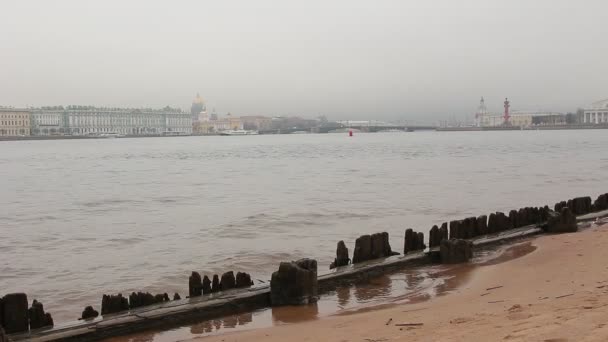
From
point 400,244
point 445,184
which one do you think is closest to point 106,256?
point 400,244

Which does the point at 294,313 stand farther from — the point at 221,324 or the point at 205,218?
the point at 205,218

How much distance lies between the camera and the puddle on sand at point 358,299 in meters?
7.81

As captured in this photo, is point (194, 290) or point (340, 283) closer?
point (194, 290)

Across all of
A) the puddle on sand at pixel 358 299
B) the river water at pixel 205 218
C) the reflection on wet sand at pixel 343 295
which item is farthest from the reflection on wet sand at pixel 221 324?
the river water at pixel 205 218

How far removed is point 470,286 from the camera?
386 inches

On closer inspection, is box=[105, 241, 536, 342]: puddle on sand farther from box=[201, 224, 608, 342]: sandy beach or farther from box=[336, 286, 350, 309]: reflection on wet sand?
box=[201, 224, 608, 342]: sandy beach

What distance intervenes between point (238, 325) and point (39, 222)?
17.9 meters

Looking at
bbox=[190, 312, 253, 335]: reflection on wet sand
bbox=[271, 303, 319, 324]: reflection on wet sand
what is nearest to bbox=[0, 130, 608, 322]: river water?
bbox=[190, 312, 253, 335]: reflection on wet sand

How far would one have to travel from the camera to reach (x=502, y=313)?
7.14 m


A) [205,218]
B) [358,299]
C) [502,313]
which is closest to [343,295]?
[358,299]

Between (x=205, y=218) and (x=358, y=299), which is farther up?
(x=358, y=299)

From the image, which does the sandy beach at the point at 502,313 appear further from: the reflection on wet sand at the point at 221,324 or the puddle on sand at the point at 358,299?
the reflection on wet sand at the point at 221,324

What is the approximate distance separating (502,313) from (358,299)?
104 inches

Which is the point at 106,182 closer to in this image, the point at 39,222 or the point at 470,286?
the point at 39,222
